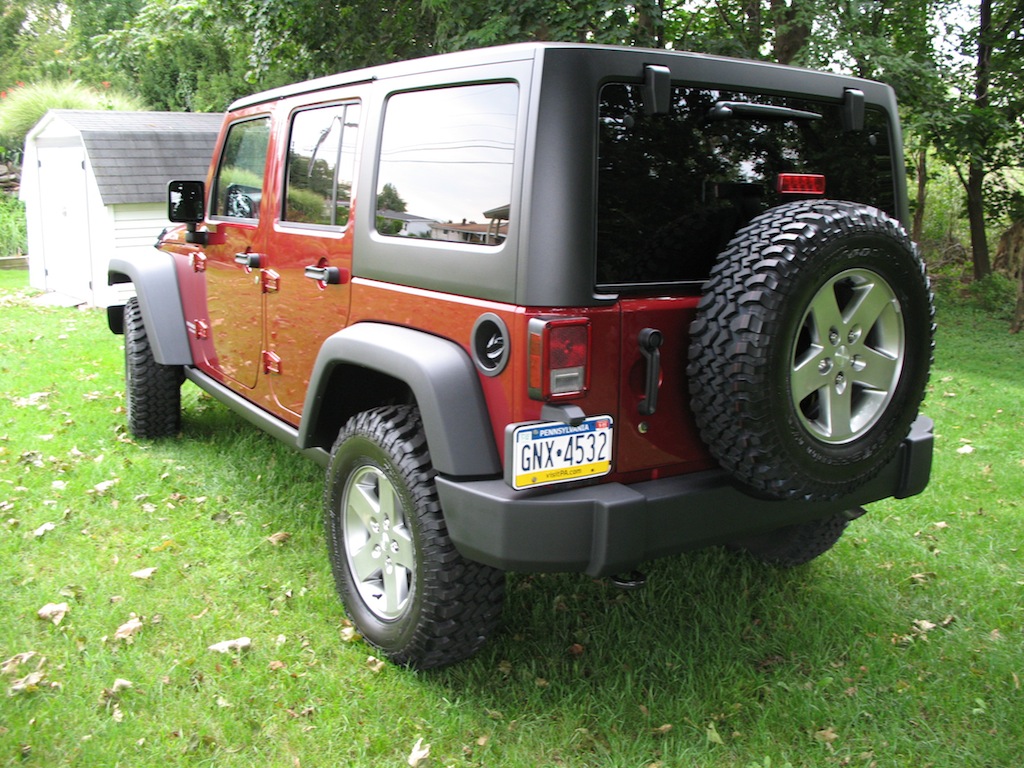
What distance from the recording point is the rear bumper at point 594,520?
2.58 metres

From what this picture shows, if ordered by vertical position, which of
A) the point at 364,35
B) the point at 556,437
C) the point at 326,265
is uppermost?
the point at 364,35

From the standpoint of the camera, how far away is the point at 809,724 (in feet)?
9.80

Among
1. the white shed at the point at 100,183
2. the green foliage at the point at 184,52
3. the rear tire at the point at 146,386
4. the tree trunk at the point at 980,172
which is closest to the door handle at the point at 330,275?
the rear tire at the point at 146,386

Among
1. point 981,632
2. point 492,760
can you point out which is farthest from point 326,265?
point 981,632

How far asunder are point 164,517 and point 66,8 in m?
37.0

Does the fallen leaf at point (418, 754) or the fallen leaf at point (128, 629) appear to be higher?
the fallen leaf at point (128, 629)

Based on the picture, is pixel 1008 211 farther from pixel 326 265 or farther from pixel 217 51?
pixel 217 51

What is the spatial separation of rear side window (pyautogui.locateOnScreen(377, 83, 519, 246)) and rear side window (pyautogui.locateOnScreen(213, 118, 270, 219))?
1208mm

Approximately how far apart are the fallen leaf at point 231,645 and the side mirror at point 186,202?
2403 millimetres

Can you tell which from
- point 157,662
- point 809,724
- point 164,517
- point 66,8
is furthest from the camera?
point 66,8

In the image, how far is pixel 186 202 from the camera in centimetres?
482

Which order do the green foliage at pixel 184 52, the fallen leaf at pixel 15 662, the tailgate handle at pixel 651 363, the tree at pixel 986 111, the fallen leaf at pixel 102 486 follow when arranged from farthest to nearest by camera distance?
the green foliage at pixel 184 52, the tree at pixel 986 111, the fallen leaf at pixel 102 486, the fallen leaf at pixel 15 662, the tailgate handle at pixel 651 363

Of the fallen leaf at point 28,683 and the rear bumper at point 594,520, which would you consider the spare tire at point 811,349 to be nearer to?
the rear bumper at point 594,520

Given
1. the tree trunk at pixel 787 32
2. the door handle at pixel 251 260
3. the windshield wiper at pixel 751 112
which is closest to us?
the windshield wiper at pixel 751 112
